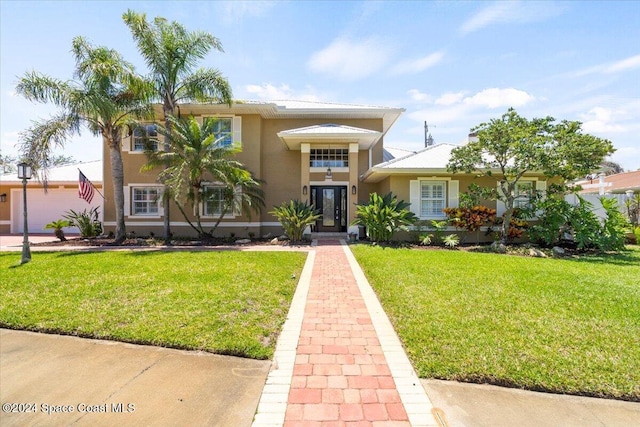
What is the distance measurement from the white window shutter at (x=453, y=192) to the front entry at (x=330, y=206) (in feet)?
15.7

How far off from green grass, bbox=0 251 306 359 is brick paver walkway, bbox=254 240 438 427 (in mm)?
416

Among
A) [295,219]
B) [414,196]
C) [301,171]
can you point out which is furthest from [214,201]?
[414,196]

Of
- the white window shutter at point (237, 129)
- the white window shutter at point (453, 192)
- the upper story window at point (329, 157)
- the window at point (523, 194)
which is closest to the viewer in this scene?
the window at point (523, 194)

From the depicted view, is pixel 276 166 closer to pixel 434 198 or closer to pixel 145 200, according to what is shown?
pixel 145 200

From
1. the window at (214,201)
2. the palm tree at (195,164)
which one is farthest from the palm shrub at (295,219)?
the window at (214,201)

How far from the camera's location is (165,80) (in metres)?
12.9

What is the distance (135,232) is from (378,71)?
551 inches

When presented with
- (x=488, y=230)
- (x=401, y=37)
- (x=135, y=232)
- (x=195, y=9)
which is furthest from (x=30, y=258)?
(x=488, y=230)

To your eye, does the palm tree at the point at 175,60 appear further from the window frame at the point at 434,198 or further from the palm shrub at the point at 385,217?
the window frame at the point at 434,198

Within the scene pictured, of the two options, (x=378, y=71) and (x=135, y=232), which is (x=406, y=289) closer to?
(x=378, y=71)

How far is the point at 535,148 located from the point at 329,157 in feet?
27.5

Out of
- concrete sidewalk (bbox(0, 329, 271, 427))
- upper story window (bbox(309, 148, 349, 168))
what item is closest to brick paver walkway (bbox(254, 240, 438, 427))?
concrete sidewalk (bbox(0, 329, 271, 427))

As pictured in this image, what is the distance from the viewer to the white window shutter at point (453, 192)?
13.9 metres

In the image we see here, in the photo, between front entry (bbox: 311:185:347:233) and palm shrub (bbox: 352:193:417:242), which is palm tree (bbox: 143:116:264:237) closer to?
front entry (bbox: 311:185:347:233)
